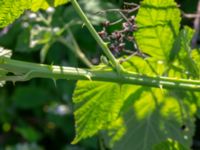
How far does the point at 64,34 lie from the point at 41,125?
2.33 feet

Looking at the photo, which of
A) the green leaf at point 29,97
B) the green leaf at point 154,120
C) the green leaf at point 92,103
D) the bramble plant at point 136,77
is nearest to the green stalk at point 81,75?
the bramble plant at point 136,77

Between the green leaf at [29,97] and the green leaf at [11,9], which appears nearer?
the green leaf at [11,9]

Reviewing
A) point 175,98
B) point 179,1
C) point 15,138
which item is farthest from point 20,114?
point 175,98

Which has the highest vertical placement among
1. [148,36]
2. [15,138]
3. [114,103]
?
[148,36]

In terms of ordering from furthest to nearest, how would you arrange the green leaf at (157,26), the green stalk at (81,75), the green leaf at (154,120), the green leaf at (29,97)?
the green leaf at (29,97), the green leaf at (154,120), the green leaf at (157,26), the green stalk at (81,75)

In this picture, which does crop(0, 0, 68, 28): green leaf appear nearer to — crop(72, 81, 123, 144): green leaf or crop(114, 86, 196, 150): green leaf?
crop(72, 81, 123, 144): green leaf

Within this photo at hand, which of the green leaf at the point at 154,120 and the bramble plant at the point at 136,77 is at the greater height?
the bramble plant at the point at 136,77

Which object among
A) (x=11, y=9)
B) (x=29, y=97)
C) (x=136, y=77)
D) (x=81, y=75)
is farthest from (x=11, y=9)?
(x=29, y=97)

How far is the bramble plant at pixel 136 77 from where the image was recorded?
1.20m

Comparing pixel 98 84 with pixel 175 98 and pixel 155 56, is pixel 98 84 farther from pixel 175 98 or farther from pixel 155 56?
pixel 175 98

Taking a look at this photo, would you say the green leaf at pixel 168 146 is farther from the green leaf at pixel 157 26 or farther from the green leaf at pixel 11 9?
the green leaf at pixel 11 9

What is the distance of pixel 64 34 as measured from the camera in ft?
6.84

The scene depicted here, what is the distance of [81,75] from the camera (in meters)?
1.21

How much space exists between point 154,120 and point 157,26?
0.31m
